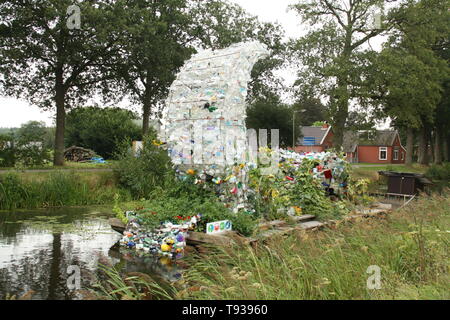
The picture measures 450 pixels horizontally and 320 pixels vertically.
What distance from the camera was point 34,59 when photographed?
20.0 m

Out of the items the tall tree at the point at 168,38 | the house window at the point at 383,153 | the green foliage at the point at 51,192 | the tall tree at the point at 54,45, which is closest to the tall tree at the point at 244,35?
the tall tree at the point at 168,38

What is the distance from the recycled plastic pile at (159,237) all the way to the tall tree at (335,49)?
18349mm

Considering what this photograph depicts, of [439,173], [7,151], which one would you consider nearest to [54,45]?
[7,151]

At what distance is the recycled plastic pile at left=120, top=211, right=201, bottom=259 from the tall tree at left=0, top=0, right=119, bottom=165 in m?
11.8

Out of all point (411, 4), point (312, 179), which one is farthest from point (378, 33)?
point (312, 179)

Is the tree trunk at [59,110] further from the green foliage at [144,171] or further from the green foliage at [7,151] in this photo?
the green foliage at [144,171]

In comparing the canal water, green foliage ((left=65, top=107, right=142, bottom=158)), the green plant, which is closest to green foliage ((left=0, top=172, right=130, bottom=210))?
the canal water

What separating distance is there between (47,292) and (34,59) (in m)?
17.8

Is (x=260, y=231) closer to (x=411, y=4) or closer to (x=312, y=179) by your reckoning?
(x=312, y=179)

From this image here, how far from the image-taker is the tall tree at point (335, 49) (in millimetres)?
23500

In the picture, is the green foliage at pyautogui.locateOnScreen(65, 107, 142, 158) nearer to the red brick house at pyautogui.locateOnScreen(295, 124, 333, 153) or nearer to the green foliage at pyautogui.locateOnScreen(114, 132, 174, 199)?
the green foliage at pyautogui.locateOnScreen(114, 132, 174, 199)

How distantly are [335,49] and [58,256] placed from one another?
72.8 ft

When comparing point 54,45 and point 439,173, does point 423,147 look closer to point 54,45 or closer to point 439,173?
point 439,173

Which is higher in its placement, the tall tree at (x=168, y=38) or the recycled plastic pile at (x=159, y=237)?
the tall tree at (x=168, y=38)
